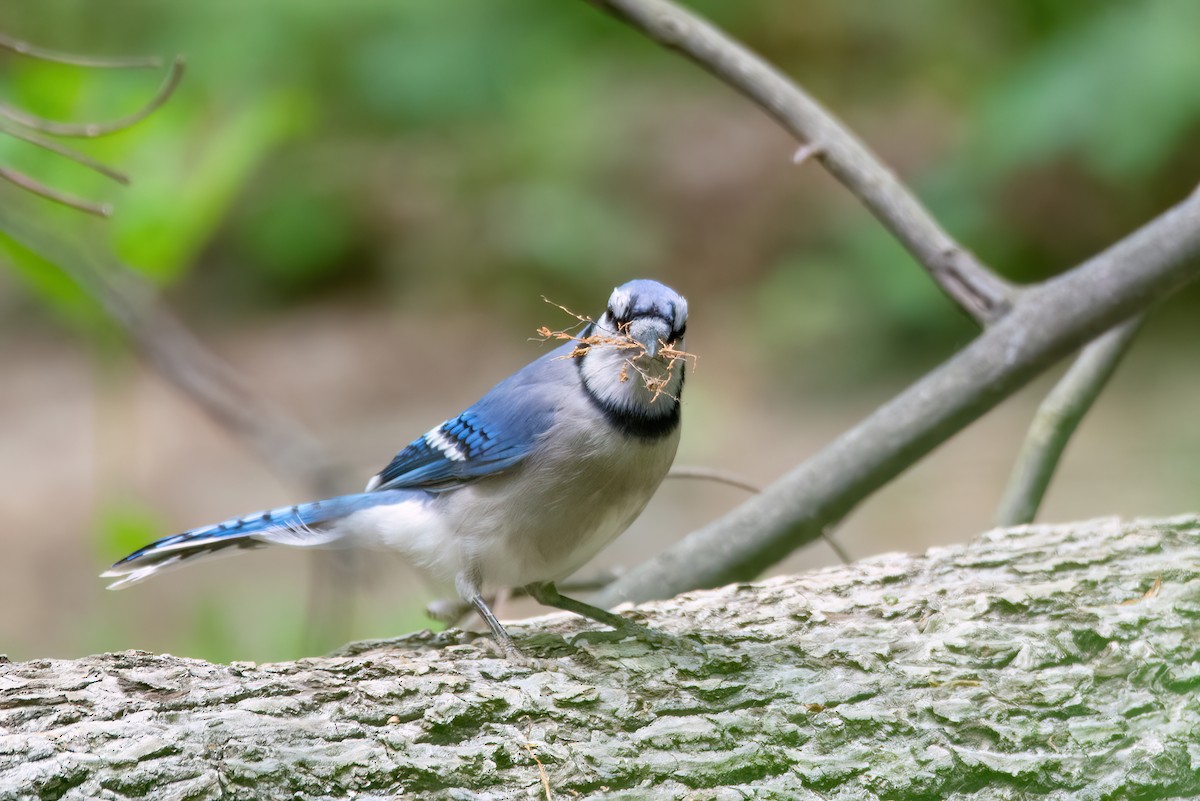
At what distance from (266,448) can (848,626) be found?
1113mm

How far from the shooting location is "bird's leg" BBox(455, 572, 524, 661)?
2205 mm

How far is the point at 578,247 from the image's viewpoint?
24.5ft

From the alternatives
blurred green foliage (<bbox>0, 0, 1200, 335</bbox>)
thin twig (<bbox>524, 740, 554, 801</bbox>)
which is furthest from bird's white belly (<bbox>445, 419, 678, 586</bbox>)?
blurred green foliage (<bbox>0, 0, 1200, 335</bbox>)

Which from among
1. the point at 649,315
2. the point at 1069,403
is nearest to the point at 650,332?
the point at 649,315

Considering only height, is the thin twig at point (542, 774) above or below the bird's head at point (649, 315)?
below

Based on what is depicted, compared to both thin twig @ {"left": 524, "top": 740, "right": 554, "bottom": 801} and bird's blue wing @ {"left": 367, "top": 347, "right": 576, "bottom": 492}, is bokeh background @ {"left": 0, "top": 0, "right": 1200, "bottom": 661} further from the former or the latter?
thin twig @ {"left": 524, "top": 740, "right": 554, "bottom": 801}

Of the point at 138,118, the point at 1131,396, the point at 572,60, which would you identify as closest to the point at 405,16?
the point at 572,60

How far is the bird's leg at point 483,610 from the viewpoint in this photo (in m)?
2.21

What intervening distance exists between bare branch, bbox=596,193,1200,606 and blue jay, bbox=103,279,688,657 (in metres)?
0.33

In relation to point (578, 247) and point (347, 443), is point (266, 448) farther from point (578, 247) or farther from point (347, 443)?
point (578, 247)

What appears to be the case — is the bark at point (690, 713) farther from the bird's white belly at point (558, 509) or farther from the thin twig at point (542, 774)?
the bird's white belly at point (558, 509)

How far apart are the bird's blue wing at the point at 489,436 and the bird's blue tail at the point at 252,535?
0.29 ft

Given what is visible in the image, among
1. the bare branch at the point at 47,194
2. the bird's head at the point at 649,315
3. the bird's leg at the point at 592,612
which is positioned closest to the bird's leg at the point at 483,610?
the bird's leg at the point at 592,612

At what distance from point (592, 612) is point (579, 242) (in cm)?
531
